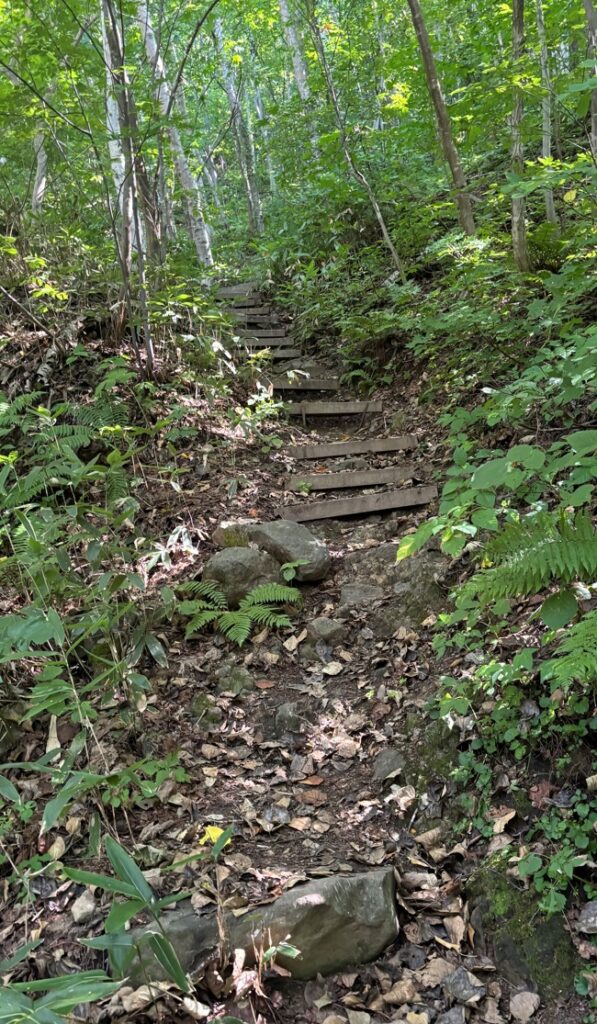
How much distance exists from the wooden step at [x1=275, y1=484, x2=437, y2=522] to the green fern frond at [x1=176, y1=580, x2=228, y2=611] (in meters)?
1.13

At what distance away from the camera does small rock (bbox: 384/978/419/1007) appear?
2.10 meters

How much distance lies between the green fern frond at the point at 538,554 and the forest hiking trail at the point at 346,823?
92cm

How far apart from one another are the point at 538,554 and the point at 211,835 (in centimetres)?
178

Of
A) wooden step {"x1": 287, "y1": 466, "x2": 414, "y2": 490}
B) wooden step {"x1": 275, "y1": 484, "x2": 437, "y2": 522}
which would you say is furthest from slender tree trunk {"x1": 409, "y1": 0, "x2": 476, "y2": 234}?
wooden step {"x1": 275, "y1": 484, "x2": 437, "y2": 522}

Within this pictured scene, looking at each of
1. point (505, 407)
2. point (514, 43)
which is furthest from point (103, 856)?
point (514, 43)

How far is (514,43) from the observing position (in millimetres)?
5215

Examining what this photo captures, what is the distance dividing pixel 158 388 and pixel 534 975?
17.0ft

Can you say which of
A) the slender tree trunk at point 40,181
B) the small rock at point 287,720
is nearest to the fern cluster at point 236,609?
the small rock at point 287,720

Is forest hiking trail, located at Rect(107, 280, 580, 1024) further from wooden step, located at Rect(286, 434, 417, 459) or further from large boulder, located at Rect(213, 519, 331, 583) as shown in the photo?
wooden step, located at Rect(286, 434, 417, 459)

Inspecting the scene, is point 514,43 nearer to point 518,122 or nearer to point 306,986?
point 518,122

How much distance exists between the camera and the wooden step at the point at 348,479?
5453mm

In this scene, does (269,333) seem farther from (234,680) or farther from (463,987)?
(463,987)

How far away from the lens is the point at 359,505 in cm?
514

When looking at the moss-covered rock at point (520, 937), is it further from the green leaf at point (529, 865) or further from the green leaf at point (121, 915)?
the green leaf at point (121, 915)
